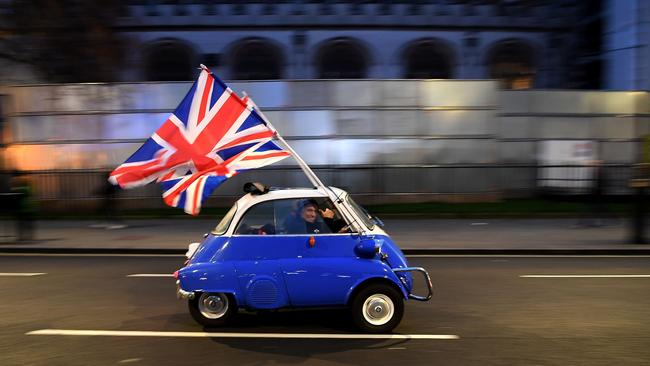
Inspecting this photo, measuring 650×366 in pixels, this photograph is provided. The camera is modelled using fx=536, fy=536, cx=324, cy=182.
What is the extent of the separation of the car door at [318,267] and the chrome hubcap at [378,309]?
28cm

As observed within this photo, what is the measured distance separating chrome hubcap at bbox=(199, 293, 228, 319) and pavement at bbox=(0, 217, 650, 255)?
6000 millimetres

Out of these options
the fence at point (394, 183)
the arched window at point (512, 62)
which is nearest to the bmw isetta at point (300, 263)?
the fence at point (394, 183)

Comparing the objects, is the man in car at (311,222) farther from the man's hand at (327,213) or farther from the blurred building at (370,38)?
the blurred building at (370,38)

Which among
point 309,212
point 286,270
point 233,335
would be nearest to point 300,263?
point 286,270

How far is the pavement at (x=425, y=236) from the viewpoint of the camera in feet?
38.1

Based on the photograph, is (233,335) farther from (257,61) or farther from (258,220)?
(257,61)

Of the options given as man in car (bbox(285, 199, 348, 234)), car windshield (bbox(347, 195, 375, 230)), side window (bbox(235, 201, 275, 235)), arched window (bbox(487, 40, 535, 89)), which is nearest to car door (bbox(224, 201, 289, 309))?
side window (bbox(235, 201, 275, 235))

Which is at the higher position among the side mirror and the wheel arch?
the side mirror

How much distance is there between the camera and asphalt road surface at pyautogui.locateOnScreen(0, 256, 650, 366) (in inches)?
199

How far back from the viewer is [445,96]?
19328 mm

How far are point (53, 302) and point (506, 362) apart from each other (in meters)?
5.88

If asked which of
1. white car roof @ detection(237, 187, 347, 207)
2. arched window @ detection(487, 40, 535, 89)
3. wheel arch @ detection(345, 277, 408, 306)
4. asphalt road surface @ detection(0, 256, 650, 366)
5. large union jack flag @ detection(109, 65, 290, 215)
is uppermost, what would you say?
arched window @ detection(487, 40, 535, 89)

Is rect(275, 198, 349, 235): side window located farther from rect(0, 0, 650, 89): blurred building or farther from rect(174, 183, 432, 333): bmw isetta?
rect(0, 0, 650, 89): blurred building

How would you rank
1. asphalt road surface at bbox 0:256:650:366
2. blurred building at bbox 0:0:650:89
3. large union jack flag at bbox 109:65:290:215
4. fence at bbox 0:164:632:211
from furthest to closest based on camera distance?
blurred building at bbox 0:0:650:89
fence at bbox 0:164:632:211
large union jack flag at bbox 109:65:290:215
asphalt road surface at bbox 0:256:650:366
